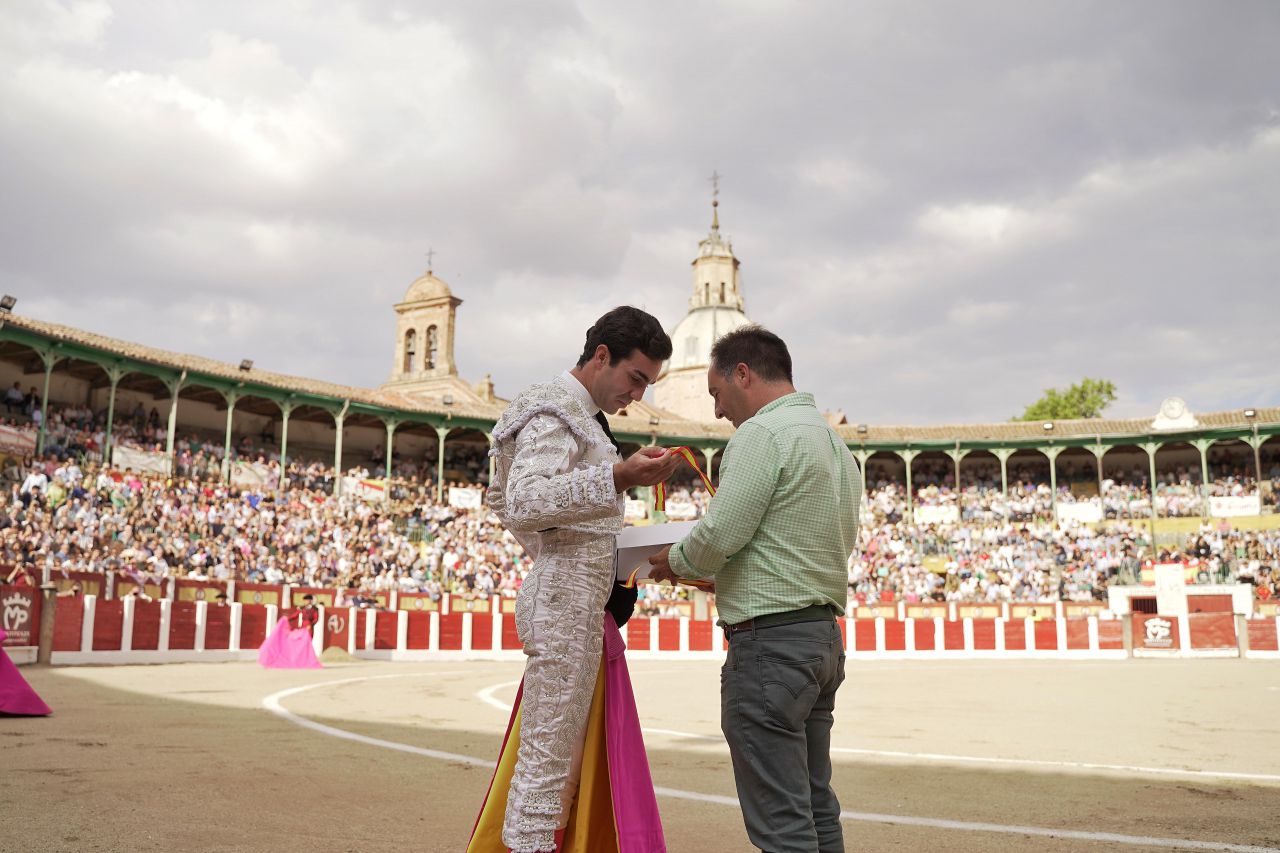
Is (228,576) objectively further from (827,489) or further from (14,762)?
(827,489)

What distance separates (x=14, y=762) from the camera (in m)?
4.61

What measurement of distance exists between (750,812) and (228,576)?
17692 mm

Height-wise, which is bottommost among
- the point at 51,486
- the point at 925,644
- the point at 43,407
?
the point at 925,644

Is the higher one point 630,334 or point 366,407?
point 366,407

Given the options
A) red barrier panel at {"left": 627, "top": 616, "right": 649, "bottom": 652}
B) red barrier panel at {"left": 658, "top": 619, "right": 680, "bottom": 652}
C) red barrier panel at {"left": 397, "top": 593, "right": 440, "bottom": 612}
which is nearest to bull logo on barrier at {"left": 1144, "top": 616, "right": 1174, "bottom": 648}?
red barrier panel at {"left": 658, "top": 619, "right": 680, "bottom": 652}

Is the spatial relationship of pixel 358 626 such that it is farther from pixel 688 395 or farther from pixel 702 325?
pixel 702 325

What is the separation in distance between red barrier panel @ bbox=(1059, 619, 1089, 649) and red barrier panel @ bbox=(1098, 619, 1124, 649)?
0.95ft

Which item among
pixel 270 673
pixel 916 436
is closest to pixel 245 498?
pixel 270 673

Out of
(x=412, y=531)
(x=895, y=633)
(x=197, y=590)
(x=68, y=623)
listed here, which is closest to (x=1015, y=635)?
(x=895, y=633)

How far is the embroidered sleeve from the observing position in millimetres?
2240

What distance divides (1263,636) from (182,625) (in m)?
21.3

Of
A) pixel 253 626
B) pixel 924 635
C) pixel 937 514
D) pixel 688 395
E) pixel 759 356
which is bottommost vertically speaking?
pixel 924 635

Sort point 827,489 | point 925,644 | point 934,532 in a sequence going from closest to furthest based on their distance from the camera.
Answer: point 827,489 → point 925,644 → point 934,532

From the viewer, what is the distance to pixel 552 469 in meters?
2.35
